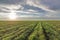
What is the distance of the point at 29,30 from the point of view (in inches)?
213

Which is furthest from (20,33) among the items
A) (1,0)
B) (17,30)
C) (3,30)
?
(1,0)

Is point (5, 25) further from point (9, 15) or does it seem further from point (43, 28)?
point (43, 28)

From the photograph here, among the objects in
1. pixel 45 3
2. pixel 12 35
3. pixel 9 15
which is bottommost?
pixel 12 35

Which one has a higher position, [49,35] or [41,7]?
[41,7]

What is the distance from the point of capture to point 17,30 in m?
5.43

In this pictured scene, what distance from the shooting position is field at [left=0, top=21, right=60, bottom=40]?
524cm

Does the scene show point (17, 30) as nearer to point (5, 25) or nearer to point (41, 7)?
point (5, 25)

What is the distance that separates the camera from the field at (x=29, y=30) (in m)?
5.24

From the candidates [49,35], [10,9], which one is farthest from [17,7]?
[49,35]

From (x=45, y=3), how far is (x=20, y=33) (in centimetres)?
136

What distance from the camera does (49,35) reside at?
5254 millimetres

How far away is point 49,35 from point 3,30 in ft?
5.01

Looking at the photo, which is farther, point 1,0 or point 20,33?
point 1,0

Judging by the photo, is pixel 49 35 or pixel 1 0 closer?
pixel 49 35
